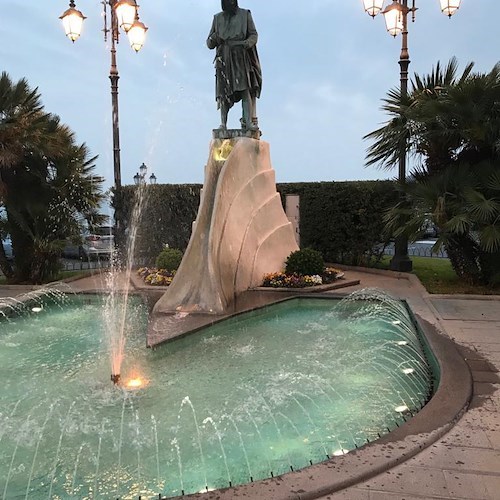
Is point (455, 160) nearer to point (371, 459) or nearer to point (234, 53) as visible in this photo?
point (234, 53)

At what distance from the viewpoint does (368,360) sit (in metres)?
5.52

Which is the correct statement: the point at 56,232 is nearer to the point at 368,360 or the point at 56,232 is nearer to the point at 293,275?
the point at 293,275

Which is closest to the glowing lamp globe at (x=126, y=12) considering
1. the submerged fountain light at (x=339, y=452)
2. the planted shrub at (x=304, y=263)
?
the planted shrub at (x=304, y=263)

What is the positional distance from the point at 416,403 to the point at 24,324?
575 centimetres

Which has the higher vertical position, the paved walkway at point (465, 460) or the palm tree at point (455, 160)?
the palm tree at point (455, 160)

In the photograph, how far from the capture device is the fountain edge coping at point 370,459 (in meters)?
2.81

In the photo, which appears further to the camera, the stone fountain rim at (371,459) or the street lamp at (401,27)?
the street lamp at (401,27)

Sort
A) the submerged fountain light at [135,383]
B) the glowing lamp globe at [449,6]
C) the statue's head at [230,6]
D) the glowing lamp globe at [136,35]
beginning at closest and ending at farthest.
Result: the submerged fountain light at [135,383]
the statue's head at [230,6]
the glowing lamp globe at [449,6]
the glowing lamp globe at [136,35]

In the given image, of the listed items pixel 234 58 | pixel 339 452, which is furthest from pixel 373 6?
pixel 339 452

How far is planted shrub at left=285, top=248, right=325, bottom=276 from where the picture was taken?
32.2 feet

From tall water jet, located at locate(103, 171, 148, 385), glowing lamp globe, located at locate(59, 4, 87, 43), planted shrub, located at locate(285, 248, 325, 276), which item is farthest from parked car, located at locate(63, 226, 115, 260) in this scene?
planted shrub, located at locate(285, 248, 325, 276)

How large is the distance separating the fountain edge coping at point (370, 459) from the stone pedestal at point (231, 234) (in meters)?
4.10

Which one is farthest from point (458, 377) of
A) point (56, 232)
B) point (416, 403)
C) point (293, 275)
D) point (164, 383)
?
point (56, 232)

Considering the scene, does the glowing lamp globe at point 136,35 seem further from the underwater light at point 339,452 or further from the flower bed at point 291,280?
the underwater light at point 339,452
